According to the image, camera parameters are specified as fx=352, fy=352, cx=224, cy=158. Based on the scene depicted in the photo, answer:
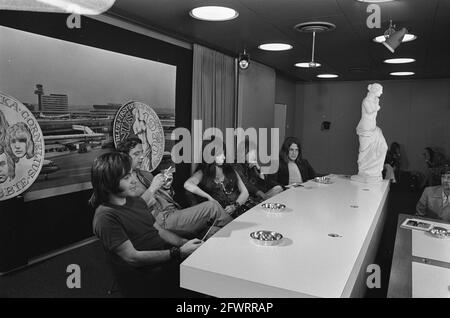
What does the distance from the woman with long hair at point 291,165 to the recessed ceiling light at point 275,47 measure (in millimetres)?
1367

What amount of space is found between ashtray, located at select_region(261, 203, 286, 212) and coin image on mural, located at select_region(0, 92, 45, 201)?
1.96 meters

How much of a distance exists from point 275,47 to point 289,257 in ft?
12.7

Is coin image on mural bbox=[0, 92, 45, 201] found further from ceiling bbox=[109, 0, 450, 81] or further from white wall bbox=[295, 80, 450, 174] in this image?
white wall bbox=[295, 80, 450, 174]

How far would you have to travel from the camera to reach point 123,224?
6.44ft

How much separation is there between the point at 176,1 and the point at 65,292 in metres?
2.56

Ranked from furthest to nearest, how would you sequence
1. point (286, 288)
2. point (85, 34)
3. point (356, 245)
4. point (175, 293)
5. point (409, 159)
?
point (409, 159) → point (85, 34) → point (175, 293) → point (356, 245) → point (286, 288)

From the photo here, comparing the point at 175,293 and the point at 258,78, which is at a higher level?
the point at 258,78

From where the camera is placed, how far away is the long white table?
1364mm

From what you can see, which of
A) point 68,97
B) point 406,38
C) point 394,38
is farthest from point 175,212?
point 406,38

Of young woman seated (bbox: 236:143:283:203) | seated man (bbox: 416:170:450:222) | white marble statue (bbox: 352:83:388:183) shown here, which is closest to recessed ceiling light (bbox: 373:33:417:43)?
white marble statue (bbox: 352:83:388:183)

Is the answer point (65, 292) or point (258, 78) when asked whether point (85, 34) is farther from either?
point (258, 78)

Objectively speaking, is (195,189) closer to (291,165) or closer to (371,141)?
(291,165)

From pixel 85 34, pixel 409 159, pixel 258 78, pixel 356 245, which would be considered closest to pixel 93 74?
pixel 85 34

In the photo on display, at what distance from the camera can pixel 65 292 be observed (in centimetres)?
270
